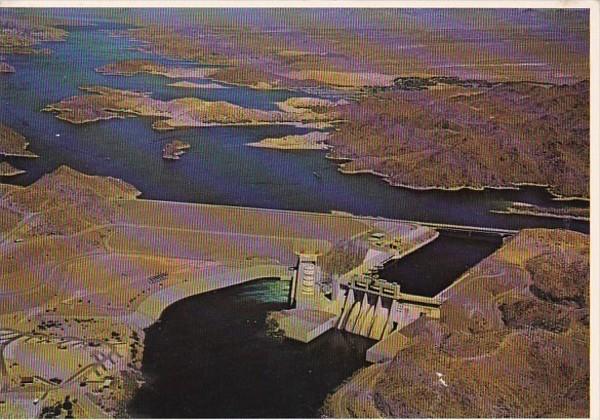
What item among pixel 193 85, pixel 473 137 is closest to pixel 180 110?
pixel 193 85

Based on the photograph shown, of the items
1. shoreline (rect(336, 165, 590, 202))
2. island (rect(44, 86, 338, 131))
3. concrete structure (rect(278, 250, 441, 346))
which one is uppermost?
island (rect(44, 86, 338, 131))

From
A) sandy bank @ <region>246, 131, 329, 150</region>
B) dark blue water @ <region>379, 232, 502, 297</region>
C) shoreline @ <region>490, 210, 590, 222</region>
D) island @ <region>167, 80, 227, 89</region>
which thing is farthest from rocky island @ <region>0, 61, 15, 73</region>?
shoreline @ <region>490, 210, 590, 222</region>

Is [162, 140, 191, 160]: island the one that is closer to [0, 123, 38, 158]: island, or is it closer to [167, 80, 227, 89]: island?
[167, 80, 227, 89]: island

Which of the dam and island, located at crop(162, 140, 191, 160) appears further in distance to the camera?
island, located at crop(162, 140, 191, 160)

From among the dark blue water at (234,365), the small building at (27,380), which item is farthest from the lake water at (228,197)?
the small building at (27,380)

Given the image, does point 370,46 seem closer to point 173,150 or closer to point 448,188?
point 448,188

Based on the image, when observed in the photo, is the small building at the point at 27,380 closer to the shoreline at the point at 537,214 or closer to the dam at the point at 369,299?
the dam at the point at 369,299
